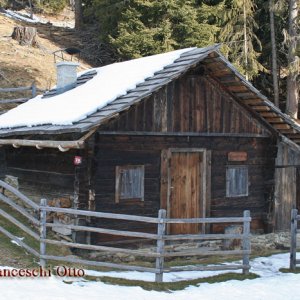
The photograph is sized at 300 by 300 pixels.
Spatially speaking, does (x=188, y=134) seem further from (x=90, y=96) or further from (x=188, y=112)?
(x=90, y=96)

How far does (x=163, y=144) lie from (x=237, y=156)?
258 cm

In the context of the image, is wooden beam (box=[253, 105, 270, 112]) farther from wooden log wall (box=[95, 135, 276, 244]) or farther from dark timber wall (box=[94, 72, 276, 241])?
wooden log wall (box=[95, 135, 276, 244])

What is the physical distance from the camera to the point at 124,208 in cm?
1314

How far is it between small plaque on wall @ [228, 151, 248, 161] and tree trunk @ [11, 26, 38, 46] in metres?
22.8

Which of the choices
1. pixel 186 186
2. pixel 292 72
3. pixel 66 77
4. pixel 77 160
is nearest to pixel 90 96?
pixel 77 160

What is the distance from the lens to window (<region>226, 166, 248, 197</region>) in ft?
49.3

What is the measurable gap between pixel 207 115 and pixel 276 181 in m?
3.37

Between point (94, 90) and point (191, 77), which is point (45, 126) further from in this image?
point (191, 77)

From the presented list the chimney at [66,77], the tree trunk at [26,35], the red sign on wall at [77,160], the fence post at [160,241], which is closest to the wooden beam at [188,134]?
the red sign on wall at [77,160]

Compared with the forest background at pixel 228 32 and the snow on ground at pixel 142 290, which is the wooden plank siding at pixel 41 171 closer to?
the snow on ground at pixel 142 290

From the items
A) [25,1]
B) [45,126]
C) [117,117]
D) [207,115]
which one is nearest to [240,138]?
[207,115]

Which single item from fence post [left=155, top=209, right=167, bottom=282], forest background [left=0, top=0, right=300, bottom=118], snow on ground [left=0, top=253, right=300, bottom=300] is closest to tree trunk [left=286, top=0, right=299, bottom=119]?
forest background [left=0, top=0, right=300, bottom=118]

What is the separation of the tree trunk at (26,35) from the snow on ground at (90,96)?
60.2 feet

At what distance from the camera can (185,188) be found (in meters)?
14.1
